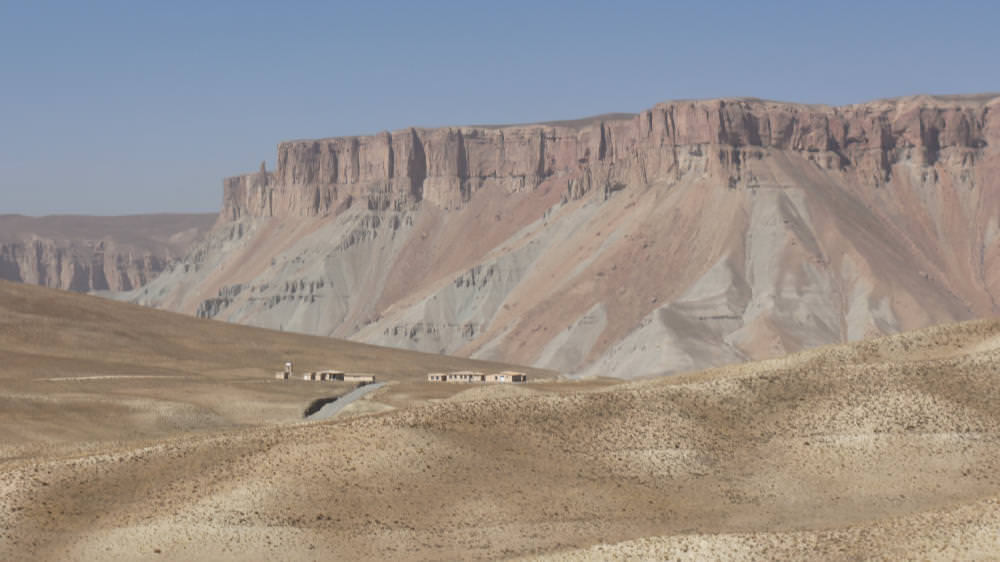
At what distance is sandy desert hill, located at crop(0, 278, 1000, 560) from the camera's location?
49375 mm

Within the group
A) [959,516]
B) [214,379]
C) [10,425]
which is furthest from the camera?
[214,379]

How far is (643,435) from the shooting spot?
215 feet

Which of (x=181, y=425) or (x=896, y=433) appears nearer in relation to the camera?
(x=896, y=433)

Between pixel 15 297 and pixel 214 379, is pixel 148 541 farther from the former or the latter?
pixel 15 297

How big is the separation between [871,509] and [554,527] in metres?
13.6

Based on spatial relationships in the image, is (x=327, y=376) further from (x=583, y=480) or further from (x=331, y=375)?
(x=583, y=480)

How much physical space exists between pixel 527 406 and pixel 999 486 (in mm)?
20493

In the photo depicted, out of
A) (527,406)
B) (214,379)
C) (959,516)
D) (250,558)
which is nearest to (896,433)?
(527,406)

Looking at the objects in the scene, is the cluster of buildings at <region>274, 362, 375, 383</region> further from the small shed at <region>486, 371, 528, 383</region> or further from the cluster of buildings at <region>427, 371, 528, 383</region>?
the small shed at <region>486, 371, 528, 383</region>

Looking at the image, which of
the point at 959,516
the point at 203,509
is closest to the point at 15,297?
the point at 203,509

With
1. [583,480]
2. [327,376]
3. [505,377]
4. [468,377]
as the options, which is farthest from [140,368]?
[583,480]

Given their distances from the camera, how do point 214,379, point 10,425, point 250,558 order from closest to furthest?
point 250,558 < point 10,425 < point 214,379

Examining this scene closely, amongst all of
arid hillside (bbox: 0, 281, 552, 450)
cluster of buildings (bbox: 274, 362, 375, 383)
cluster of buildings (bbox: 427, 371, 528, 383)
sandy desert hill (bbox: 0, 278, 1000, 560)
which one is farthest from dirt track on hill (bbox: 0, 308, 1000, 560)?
cluster of buildings (bbox: 427, 371, 528, 383)

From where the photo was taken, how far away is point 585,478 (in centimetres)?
6009
